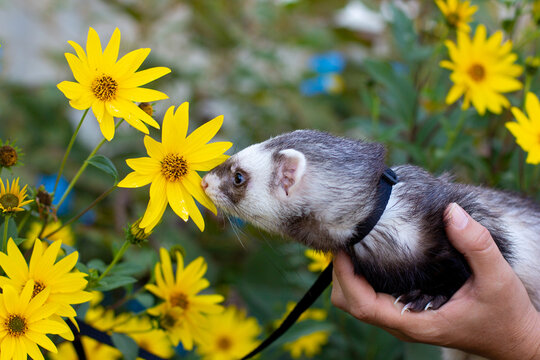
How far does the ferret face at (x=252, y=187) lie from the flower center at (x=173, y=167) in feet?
0.47

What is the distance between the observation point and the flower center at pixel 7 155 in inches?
31.8

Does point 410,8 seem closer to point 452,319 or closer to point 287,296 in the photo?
point 287,296

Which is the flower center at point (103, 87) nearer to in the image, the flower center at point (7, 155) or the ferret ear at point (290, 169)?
the flower center at point (7, 155)

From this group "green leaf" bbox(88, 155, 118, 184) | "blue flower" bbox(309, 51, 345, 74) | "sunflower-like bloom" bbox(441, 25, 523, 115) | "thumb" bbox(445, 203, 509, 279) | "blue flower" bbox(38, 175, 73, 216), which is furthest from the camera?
"blue flower" bbox(309, 51, 345, 74)

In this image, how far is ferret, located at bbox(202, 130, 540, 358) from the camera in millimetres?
1008

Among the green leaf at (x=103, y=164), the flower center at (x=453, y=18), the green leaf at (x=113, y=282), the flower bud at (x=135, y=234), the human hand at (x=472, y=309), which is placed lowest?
the human hand at (x=472, y=309)

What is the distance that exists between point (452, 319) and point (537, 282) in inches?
10.9

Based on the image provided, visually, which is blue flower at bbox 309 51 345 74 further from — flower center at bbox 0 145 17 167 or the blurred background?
flower center at bbox 0 145 17 167

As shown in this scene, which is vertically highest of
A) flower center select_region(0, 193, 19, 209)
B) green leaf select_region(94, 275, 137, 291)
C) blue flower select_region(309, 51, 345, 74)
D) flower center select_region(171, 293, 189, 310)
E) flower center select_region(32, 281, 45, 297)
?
blue flower select_region(309, 51, 345, 74)

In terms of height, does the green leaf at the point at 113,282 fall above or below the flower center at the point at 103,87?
below

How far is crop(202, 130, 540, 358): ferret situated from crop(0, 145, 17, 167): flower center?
0.33m

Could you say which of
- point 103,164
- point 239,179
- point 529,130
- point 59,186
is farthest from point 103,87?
point 59,186

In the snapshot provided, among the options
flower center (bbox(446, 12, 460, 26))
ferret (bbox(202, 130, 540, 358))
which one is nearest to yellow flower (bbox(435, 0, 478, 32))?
flower center (bbox(446, 12, 460, 26))

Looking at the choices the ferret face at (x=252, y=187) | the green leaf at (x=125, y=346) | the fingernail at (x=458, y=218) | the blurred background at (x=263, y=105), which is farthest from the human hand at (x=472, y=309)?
the green leaf at (x=125, y=346)
